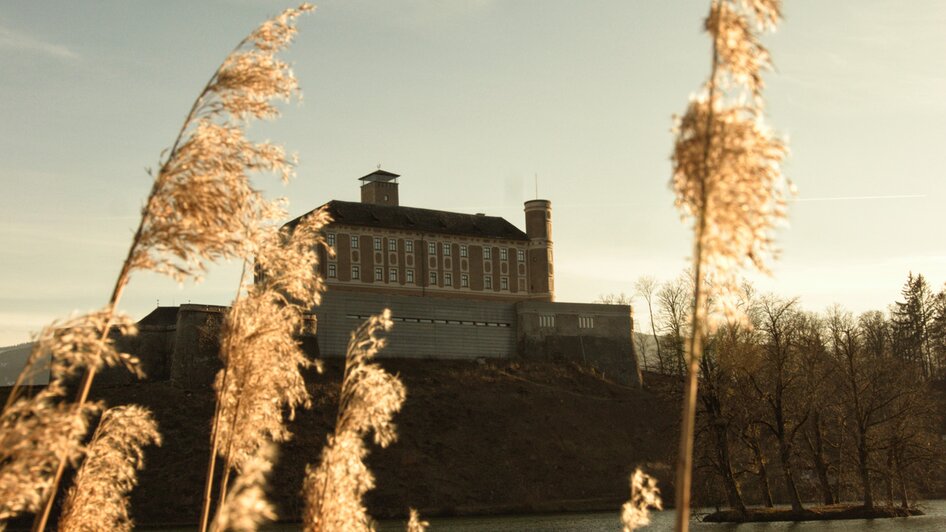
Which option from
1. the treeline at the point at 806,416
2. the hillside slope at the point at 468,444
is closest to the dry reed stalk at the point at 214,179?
Answer: the treeline at the point at 806,416

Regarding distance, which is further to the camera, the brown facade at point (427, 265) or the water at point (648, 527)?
the brown facade at point (427, 265)

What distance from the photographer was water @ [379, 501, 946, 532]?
4022cm

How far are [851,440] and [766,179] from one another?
161 feet

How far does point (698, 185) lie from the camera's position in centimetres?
559

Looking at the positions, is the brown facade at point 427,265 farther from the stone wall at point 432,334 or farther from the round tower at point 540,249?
the stone wall at point 432,334

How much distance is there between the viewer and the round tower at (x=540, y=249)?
90938 millimetres

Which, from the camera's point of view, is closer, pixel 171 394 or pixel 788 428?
pixel 788 428

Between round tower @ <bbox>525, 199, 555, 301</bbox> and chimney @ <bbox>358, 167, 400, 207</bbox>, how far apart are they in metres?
13.1

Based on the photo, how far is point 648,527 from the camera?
44.3 meters

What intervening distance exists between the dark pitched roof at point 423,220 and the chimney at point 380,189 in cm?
442

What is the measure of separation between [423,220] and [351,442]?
81259 millimetres

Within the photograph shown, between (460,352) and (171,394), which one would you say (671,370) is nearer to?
(460,352)

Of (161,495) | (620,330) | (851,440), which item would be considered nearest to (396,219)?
(620,330)

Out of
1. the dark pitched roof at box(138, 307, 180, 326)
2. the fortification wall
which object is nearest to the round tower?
the fortification wall
